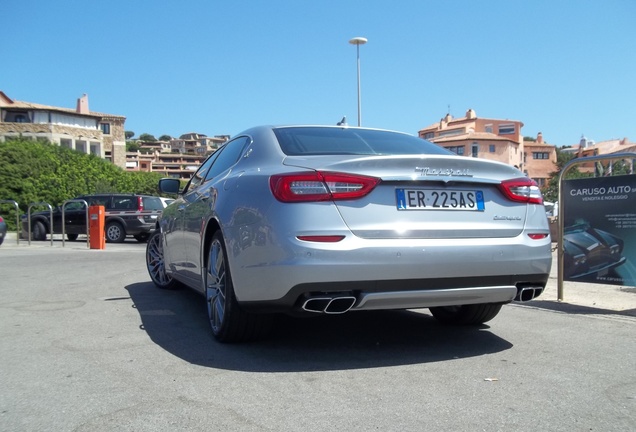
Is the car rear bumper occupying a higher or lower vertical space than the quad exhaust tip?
higher

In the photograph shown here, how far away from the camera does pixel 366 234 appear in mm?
3480

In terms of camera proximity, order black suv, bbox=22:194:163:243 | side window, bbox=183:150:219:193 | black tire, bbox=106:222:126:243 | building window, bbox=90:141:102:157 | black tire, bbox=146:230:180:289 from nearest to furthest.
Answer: side window, bbox=183:150:219:193 < black tire, bbox=146:230:180:289 < black suv, bbox=22:194:163:243 < black tire, bbox=106:222:126:243 < building window, bbox=90:141:102:157

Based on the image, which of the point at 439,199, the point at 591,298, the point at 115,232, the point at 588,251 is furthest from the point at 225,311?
the point at 115,232

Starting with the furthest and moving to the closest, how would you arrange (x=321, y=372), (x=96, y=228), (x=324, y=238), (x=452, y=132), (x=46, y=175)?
(x=452, y=132), (x=46, y=175), (x=96, y=228), (x=321, y=372), (x=324, y=238)

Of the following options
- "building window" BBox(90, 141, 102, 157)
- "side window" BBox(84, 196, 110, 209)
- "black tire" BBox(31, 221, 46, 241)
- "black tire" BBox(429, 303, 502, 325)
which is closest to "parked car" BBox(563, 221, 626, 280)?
"black tire" BBox(429, 303, 502, 325)

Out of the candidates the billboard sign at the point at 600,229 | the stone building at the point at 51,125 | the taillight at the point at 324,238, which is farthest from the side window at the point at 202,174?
the stone building at the point at 51,125

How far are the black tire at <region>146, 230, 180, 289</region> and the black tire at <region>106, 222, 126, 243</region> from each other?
40.2 ft

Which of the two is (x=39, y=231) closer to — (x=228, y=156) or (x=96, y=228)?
(x=96, y=228)

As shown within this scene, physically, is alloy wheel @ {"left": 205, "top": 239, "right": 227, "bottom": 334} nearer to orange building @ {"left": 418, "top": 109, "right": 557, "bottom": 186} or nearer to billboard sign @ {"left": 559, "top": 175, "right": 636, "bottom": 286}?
billboard sign @ {"left": 559, "top": 175, "right": 636, "bottom": 286}

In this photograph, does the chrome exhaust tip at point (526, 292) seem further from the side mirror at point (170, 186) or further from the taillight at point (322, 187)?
the side mirror at point (170, 186)

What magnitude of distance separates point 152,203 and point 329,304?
1695 centimetres

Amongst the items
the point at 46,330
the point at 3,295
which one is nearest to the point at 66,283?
the point at 3,295

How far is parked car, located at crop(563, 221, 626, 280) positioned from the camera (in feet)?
19.3

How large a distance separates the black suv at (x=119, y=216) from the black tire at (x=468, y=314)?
1490 centimetres
